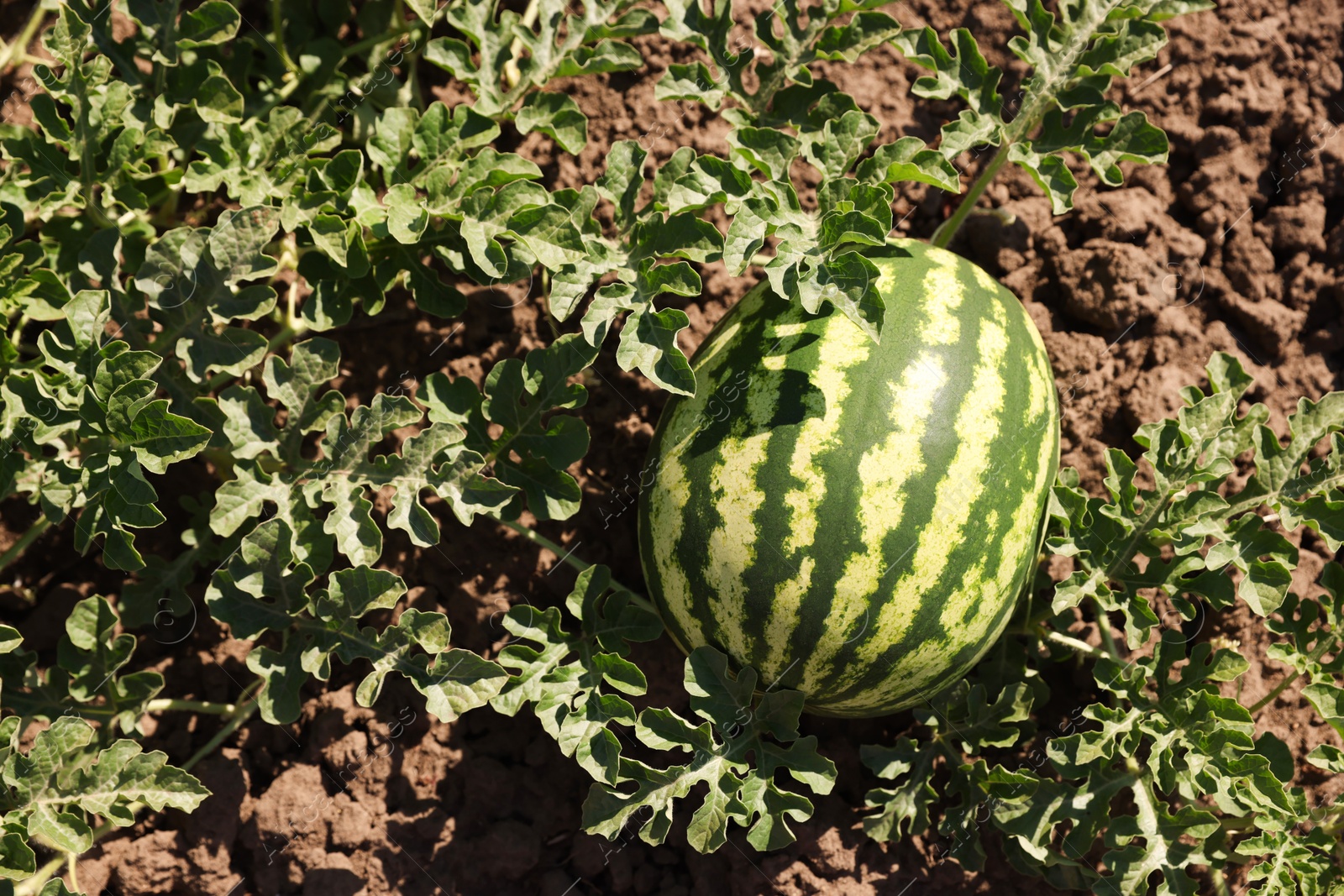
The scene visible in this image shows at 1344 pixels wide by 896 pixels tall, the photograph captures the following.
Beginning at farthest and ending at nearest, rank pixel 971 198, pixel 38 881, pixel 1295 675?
pixel 971 198 < pixel 1295 675 < pixel 38 881

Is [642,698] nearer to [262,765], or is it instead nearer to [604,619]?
[604,619]

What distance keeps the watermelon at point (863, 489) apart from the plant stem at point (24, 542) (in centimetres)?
184

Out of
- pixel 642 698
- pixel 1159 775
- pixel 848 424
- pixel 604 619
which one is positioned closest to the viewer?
pixel 848 424

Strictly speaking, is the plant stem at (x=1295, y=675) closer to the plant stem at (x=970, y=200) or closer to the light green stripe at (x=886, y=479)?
the light green stripe at (x=886, y=479)

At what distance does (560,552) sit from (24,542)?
1.56 meters

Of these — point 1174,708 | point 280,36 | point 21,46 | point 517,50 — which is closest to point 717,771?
point 1174,708

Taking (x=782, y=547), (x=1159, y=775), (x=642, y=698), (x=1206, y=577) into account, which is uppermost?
(x=782, y=547)

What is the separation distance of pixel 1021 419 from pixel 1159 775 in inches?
39.6

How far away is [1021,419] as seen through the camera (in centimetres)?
260

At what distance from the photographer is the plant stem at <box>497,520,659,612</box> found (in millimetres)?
2971

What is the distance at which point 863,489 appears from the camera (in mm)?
2465

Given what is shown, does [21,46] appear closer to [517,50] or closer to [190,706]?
[517,50]

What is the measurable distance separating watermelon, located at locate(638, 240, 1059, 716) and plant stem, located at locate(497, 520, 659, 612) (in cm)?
27

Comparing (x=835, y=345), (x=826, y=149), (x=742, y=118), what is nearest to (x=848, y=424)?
(x=835, y=345)
